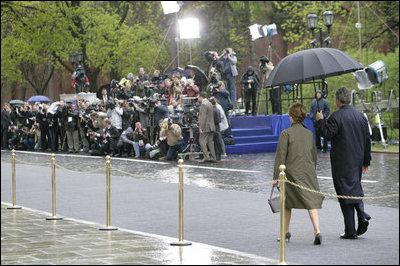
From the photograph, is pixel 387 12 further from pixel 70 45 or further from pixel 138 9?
pixel 138 9

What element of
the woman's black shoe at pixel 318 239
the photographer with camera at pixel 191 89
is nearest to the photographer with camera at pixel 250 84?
the photographer with camera at pixel 191 89

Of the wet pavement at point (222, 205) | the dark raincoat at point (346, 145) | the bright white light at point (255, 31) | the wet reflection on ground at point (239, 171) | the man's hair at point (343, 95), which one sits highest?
the bright white light at point (255, 31)

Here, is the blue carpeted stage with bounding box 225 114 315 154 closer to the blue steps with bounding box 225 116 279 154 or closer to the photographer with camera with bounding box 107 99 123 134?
the blue steps with bounding box 225 116 279 154

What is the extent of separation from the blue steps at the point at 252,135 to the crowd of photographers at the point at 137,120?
0.90 m

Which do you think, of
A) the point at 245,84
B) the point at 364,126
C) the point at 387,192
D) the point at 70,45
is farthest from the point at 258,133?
the point at 70,45

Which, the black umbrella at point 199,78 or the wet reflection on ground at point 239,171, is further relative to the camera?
the black umbrella at point 199,78

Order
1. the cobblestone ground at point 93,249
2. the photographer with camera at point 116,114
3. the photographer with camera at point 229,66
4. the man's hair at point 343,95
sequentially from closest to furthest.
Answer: the cobblestone ground at point 93,249
the man's hair at point 343,95
the photographer with camera at point 116,114
the photographer with camera at point 229,66

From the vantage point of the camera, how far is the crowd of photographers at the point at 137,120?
77.8 feet

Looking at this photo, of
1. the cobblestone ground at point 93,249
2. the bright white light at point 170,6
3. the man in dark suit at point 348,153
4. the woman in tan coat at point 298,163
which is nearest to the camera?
the cobblestone ground at point 93,249

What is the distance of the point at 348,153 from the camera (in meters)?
10.0

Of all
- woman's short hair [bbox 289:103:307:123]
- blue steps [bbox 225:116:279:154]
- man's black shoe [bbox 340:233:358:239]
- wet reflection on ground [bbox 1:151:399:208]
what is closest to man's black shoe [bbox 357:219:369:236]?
man's black shoe [bbox 340:233:358:239]

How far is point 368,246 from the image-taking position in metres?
9.40

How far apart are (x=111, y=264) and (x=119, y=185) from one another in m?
8.93

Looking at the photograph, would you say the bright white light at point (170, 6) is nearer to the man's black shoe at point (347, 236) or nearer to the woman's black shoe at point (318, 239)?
the man's black shoe at point (347, 236)
